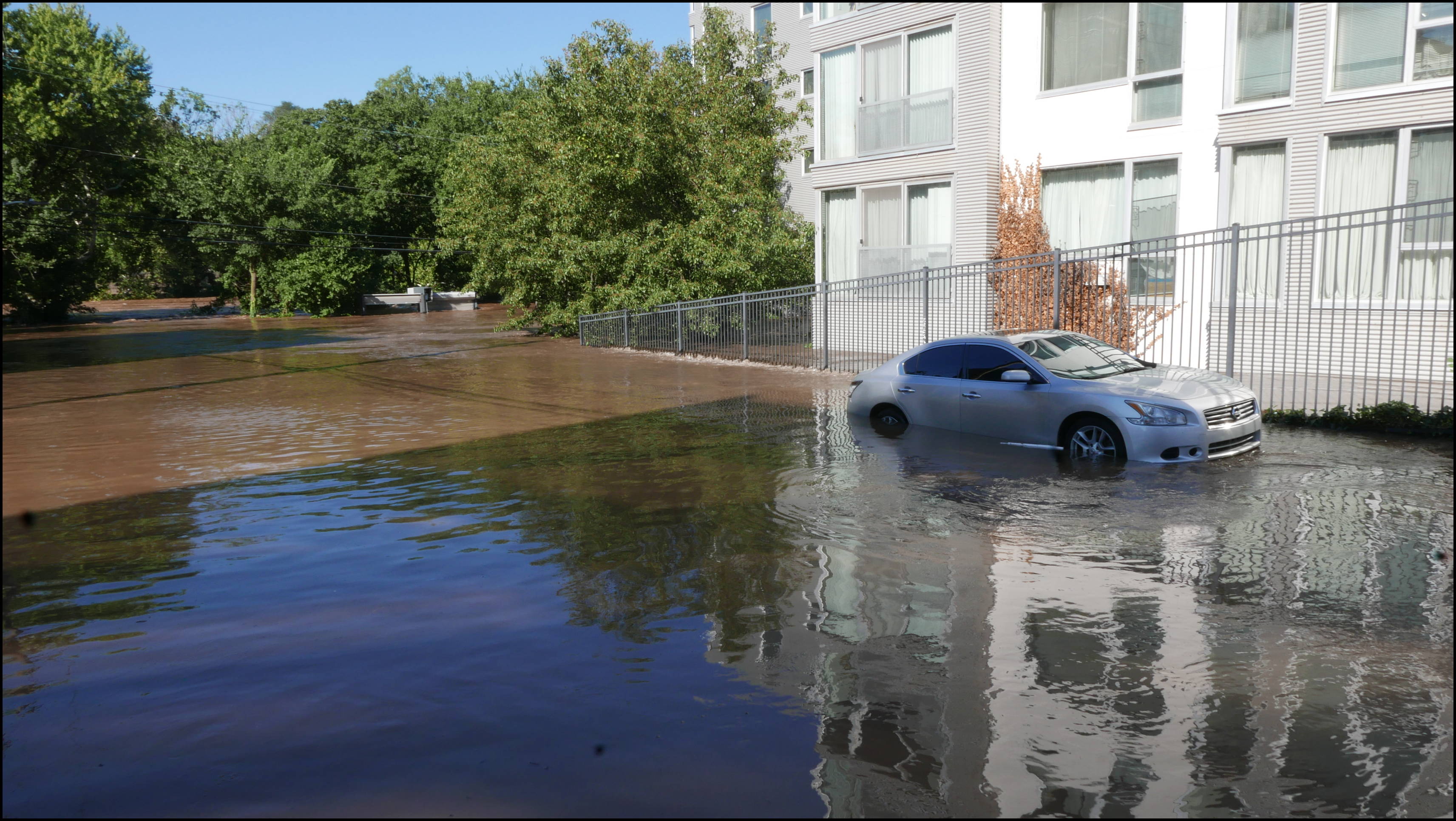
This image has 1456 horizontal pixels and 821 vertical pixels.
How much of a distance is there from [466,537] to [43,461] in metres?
7.21

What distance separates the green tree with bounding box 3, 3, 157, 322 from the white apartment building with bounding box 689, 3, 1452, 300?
1320 inches

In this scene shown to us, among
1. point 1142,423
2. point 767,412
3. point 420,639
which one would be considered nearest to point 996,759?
point 420,639

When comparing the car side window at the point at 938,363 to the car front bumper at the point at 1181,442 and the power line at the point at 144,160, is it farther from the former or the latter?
the power line at the point at 144,160

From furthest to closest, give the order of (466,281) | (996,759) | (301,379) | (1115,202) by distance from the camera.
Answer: (466,281) < (301,379) < (1115,202) < (996,759)

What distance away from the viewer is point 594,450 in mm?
12328

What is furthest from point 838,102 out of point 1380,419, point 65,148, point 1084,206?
point 65,148

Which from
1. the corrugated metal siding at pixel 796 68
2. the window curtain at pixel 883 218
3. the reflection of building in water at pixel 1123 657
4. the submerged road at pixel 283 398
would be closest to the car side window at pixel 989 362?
the reflection of building in water at pixel 1123 657

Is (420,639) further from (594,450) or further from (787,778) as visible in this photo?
(594,450)

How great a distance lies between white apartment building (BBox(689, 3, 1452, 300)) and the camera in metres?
16.0

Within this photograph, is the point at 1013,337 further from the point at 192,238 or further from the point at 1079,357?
the point at 192,238

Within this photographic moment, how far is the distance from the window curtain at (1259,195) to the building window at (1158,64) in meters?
1.61

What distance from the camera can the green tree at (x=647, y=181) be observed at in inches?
1030

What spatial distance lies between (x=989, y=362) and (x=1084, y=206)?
33.7 ft

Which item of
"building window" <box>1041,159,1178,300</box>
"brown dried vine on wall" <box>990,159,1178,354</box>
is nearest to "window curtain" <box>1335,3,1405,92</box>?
"building window" <box>1041,159,1178,300</box>
